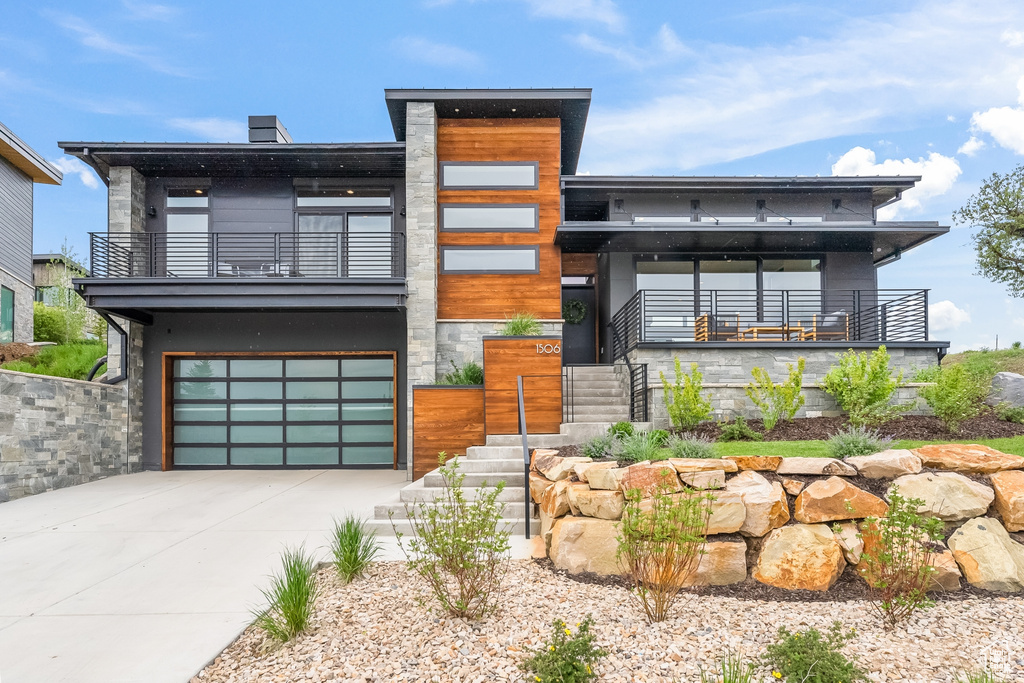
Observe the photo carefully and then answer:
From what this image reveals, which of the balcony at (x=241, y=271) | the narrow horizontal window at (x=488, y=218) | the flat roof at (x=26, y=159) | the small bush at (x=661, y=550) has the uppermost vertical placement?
the flat roof at (x=26, y=159)

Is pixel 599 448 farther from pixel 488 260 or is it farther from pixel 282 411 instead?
pixel 282 411

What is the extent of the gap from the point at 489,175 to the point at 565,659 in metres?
10.2

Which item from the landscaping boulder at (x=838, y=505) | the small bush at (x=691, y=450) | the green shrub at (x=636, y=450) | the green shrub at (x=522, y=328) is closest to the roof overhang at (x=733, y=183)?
the green shrub at (x=522, y=328)

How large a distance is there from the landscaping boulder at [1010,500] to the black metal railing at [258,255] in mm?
9410

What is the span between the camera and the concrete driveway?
3.36 m

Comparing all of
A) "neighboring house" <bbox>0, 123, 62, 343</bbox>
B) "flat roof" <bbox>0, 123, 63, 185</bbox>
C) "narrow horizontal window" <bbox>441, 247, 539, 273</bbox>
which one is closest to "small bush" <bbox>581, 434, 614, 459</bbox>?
"narrow horizontal window" <bbox>441, 247, 539, 273</bbox>

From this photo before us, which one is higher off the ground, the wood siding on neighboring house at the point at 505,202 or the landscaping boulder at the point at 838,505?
the wood siding on neighboring house at the point at 505,202

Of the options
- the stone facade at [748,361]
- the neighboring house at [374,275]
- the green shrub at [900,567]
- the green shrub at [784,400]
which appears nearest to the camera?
the green shrub at [900,567]

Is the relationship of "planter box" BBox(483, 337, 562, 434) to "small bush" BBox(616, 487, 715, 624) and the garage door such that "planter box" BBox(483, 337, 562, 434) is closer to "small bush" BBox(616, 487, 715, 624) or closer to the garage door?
the garage door

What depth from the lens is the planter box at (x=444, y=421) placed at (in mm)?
9438

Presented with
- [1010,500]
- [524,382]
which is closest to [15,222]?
[524,382]

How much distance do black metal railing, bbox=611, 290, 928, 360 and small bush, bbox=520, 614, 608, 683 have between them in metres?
8.21

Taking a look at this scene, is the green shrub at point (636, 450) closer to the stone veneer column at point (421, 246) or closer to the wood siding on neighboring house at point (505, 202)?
the stone veneer column at point (421, 246)

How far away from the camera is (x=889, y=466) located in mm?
4762
